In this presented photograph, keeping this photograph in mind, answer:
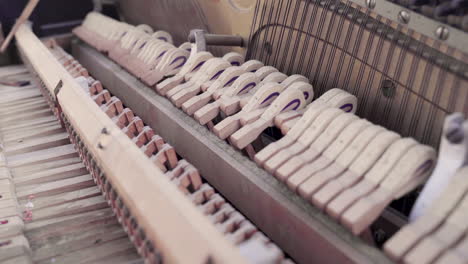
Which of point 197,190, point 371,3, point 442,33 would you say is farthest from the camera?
point 371,3

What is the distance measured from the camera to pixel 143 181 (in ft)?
4.80

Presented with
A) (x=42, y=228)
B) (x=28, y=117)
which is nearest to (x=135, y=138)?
(x=42, y=228)

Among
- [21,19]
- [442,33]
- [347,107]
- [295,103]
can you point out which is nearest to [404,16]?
[442,33]

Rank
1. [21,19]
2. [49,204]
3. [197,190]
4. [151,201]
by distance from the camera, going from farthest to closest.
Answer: [21,19], [49,204], [197,190], [151,201]

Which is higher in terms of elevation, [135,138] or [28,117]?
[135,138]

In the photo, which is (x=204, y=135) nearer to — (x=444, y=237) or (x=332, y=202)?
(x=332, y=202)

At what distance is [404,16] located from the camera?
1.86 meters

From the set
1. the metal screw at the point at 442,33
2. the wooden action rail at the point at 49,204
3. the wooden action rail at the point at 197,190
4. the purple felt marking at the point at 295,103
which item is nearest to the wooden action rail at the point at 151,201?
the wooden action rail at the point at 197,190

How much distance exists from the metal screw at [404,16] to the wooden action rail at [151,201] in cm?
111

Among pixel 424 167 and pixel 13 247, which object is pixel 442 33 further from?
pixel 13 247

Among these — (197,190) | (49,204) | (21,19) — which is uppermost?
(197,190)

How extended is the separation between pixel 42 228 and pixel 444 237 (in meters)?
1.62

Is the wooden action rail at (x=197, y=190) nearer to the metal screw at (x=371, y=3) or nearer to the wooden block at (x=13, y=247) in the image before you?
the wooden block at (x=13, y=247)

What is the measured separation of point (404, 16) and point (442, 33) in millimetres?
186
